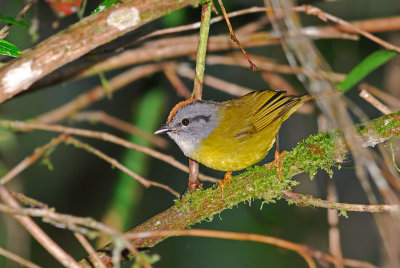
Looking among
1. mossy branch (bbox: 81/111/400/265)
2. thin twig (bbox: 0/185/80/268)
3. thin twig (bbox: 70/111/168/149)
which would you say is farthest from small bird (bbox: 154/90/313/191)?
thin twig (bbox: 0/185/80/268)

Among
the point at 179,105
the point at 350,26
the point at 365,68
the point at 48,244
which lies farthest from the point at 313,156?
the point at 48,244

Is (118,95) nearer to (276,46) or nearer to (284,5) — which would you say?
(276,46)

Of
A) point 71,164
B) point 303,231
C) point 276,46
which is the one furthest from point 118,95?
point 303,231

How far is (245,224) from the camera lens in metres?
5.19

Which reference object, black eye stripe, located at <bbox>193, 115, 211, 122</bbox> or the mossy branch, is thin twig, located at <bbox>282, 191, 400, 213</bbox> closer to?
the mossy branch

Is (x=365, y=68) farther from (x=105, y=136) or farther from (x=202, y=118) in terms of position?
(x=105, y=136)

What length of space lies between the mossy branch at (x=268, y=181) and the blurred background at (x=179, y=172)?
199 cm

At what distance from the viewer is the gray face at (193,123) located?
3424 millimetres

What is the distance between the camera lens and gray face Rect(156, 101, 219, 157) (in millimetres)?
3424

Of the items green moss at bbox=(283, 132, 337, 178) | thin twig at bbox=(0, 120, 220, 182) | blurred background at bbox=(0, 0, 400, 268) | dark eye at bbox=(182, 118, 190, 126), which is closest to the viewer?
green moss at bbox=(283, 132, 337, 178)

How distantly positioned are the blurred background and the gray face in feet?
3.65

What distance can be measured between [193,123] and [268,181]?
1050 mm

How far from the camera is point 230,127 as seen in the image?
11.4 ft

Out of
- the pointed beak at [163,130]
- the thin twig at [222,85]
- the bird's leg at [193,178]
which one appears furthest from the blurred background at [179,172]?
the bird's leg at [193,178]
